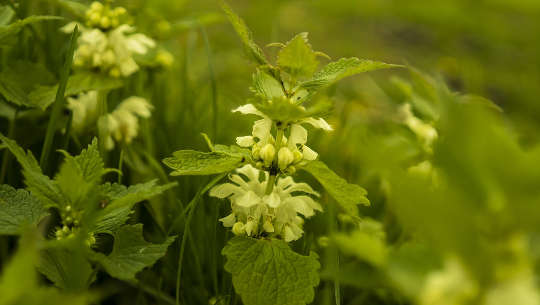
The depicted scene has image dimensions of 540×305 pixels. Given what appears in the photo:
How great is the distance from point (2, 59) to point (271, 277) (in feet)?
3.06

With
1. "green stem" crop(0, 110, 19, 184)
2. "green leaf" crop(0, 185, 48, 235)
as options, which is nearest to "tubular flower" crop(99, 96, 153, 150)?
"green stem" crop(0, 110, 19, 184)

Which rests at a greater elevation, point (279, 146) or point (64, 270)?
point (279, 146)

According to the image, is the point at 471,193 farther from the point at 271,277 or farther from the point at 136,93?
the point at 136,93

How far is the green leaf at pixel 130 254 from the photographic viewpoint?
2.50ft

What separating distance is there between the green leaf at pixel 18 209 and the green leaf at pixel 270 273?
303mm

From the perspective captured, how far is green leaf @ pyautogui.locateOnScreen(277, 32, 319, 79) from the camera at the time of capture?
788 millimetres

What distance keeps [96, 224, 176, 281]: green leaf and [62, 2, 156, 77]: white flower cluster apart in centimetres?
55

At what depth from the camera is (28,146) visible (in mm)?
1269

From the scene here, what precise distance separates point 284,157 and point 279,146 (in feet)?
0.13

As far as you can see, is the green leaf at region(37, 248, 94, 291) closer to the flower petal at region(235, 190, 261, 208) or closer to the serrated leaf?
the flower petal at region(235, 190, 261, 208)

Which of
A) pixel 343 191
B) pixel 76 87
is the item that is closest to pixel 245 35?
pixel 343 191

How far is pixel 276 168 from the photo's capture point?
888mm

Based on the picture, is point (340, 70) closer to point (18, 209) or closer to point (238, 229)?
point (238, 229)

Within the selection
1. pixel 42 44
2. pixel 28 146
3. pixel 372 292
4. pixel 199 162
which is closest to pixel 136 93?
pixel 42 44
